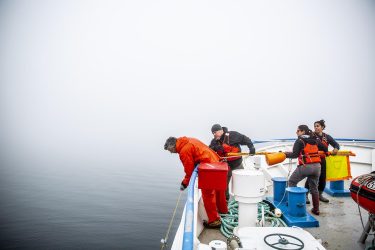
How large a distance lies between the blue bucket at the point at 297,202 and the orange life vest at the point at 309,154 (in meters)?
0.71

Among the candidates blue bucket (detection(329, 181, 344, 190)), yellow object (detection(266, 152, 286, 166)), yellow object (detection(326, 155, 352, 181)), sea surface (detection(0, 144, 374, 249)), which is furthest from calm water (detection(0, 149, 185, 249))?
yellow object (detection(266, 152, 286, 166))

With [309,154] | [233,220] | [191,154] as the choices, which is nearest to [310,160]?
[309,154]

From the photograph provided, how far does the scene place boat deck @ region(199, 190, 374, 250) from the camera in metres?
3.55

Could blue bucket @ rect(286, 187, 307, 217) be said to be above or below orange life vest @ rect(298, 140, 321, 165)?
below

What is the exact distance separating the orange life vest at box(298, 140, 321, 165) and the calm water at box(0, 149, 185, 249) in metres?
10.7

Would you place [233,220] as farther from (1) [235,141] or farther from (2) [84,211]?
(2) [84,211]

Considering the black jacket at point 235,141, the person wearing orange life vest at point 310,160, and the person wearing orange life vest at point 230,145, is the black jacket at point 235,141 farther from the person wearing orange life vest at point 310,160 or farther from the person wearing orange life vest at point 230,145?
the person wearing orange life vest at point 310,160

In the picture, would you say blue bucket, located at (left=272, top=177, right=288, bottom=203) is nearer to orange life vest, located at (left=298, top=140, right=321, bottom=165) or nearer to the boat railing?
orange life vest, located at (left=298, top=140, right=321, bottom=165)

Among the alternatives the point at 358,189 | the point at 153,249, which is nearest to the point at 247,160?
the point at 358,189

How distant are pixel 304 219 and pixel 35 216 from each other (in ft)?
57.5

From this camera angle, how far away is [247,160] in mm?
6930

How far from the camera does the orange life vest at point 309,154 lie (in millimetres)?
4684

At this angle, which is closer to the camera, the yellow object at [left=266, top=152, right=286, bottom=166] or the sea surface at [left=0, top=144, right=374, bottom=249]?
the yellow object at [left=266, top=152, right=286, bottom=166]

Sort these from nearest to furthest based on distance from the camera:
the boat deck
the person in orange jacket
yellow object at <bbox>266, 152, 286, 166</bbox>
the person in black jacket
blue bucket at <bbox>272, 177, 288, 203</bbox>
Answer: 1. the boat deck
2. the person in orange jacket
3. yellow object at <bbox>266, 152, 286, 166</bbox>
4. blue bucket at <bbox>272, 177, 288, 203</bbox>
5. the person in black jacket
